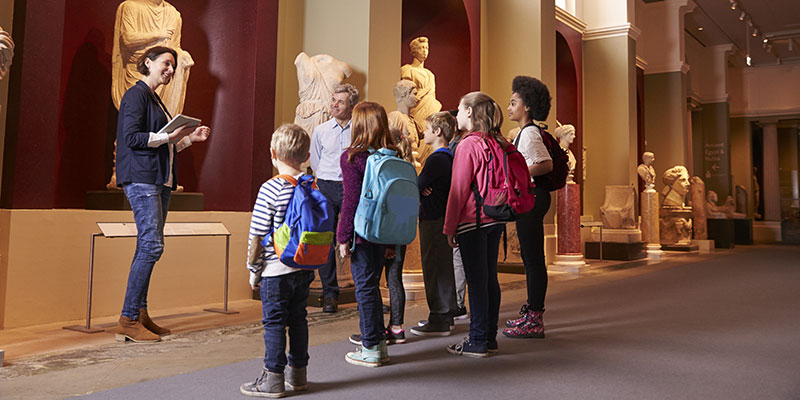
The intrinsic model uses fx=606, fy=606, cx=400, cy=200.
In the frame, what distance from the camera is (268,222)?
252cm

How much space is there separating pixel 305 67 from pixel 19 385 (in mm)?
3784

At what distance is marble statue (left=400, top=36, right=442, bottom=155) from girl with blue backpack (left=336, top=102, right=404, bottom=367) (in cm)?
428

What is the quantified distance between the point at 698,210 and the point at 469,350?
14.4 metres

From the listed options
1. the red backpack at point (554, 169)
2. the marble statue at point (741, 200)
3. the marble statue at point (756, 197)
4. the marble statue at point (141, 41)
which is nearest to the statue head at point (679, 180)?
the marble statue at point (741, 200)

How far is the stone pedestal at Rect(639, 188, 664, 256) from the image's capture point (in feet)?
42.9

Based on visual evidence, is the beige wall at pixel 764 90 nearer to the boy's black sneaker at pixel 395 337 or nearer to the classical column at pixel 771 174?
the classical column at pixel 771 174

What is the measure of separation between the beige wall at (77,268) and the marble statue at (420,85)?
3047 millimetres

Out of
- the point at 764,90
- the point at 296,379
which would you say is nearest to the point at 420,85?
the point at 296,379

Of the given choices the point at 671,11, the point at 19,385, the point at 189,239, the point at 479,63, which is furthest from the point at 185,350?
the point at 671,11

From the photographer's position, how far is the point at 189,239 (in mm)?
5141

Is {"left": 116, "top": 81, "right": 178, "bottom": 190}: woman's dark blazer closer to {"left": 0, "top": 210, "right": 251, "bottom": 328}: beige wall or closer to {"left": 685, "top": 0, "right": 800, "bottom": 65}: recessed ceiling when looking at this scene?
{"left": 0, "top": 210, "right": 251, "bottom": 328}: beige wall

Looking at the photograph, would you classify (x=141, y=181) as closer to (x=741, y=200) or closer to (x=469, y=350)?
(x=469, y=350)

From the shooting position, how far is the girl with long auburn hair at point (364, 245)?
9.90 ft

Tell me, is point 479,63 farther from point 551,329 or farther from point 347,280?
point 551,329
